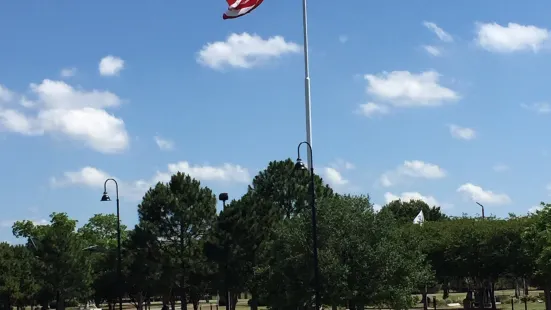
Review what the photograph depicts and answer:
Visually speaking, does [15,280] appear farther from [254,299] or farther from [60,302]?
[254,299]

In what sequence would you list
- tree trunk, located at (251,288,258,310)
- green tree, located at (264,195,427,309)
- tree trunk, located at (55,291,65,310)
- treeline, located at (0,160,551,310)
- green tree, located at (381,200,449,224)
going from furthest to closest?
green tree, located at (381,200,449,224) → tree trunk, located at (55,291,65,310) → tree trunk, located at (251,288,258,310) → treeline, located at (0,160,551,310) → green tree, located at (264,195,427,309)

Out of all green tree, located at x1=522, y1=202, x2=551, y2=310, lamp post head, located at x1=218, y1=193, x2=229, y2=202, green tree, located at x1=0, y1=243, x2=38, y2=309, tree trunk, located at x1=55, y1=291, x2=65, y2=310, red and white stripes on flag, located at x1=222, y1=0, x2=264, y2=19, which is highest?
red and white stripes on flag, located at x1=222, y1=0, x2=264, y2=19

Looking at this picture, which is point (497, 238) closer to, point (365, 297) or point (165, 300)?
point (365, 297)

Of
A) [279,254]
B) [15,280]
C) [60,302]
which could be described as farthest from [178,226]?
[15,280]

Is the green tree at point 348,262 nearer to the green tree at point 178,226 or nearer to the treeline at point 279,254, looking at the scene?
the treeline at point 279,254

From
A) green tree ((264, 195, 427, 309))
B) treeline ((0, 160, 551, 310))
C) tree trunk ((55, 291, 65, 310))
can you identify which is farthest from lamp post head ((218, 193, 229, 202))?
tree trunk ((55, 291, 65, 310))

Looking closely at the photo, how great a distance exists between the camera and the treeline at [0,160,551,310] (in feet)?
128

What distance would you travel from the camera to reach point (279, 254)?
1626 inches

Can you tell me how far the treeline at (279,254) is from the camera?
38969mm

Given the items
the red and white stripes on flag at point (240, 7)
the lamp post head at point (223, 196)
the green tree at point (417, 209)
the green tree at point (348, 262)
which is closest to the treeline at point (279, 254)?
the green tree at point (348, 262)

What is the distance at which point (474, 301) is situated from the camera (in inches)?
2557

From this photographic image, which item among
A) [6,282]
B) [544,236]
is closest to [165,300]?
[6,282]

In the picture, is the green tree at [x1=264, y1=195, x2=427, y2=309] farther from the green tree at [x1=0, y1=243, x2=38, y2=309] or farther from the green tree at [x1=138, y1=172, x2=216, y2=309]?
the green tree at [x1=0, y1=243, x2=38, y2=309]

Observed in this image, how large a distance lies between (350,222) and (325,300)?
14.4 ft
